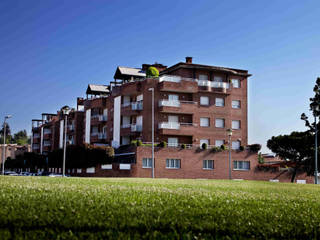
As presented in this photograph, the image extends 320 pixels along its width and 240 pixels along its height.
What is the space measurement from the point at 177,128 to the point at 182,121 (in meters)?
2.19

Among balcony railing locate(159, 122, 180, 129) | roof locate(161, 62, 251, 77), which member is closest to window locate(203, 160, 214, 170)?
balcony railing locate(159, 122, 180, 129)

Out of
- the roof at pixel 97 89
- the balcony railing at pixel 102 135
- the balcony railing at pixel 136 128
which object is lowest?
the balcony railing at pixel 102 135

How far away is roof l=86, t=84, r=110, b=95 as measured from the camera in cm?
7675

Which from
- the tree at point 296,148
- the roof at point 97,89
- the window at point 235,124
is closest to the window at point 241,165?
the window at point 235,124

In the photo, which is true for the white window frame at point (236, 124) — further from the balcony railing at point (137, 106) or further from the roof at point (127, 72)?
the roof at point (127, 72)

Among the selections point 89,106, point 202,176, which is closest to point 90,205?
point 202,176

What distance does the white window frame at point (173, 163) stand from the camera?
5378 centimetres

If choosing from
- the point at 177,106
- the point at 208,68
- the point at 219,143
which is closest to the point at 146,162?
the point at 177,106

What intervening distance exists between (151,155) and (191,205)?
44.9 m

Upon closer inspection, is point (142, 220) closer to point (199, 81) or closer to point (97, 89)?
point (199, 81)

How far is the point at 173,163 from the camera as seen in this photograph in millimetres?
54156

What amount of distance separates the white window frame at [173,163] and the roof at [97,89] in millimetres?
27771

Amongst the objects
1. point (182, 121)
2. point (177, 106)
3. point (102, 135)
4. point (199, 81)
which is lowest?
point (102, 135)

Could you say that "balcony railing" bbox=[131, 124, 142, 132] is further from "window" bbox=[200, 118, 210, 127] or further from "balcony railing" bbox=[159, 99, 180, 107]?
"window" bbox=[200, 118, 210, 127]
